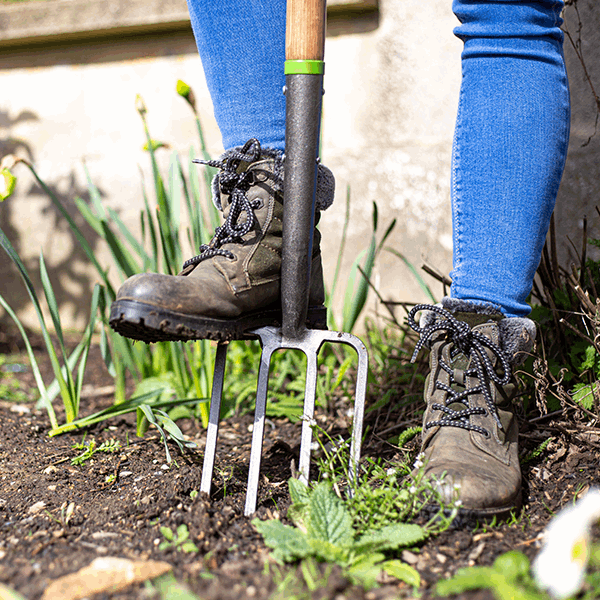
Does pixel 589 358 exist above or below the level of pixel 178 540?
above

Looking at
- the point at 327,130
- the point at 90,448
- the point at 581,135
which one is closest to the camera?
the point at 90,448

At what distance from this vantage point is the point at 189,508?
965 millimetres

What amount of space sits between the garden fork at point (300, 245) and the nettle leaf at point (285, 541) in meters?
0.17

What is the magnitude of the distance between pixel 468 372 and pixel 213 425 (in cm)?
49

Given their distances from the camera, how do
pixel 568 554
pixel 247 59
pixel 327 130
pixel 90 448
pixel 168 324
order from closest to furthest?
1. pixel 568 554
2. pixel 168 324
3. pixel 247 59
4. pixel 90 448
5. pixel 327 130

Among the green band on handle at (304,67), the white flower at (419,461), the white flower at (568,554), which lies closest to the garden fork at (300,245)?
the green band on handle at (304,67)

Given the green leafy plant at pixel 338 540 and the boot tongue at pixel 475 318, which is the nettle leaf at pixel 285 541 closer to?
the green leafy plant at pixel 338 540

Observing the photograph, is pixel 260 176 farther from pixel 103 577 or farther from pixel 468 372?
pixel 103 577

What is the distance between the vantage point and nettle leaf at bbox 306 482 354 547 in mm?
783

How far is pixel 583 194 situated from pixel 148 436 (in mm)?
1580

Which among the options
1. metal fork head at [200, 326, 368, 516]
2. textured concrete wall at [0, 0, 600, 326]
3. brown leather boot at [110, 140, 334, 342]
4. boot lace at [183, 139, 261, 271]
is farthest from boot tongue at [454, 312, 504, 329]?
textured concrete wall at [0, 0, 600, 326]

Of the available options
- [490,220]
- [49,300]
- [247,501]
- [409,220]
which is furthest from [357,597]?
[409,220]

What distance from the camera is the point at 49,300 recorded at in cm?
142

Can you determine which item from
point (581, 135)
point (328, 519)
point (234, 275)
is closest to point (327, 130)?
point (581, 135)
